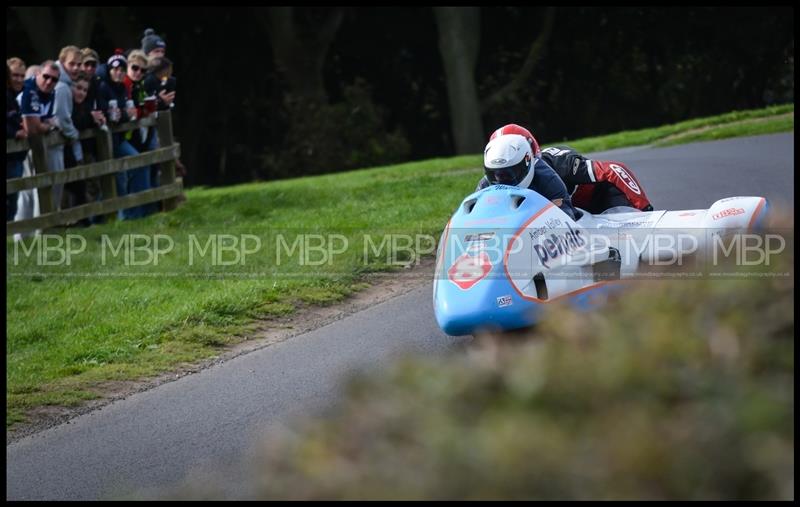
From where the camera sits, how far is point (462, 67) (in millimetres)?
24062

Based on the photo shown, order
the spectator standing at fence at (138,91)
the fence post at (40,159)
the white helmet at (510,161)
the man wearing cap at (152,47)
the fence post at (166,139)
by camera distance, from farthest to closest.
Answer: the fence post at (166,139) < the man wearing cap at (152,47) < the spectator standing at fence at (138,91) < the fence post at (40,159) < the white helmet at (510,161)

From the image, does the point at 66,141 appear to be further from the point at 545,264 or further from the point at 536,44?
the point at 536,44

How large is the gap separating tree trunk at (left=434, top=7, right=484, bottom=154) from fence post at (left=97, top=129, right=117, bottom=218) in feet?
36.7

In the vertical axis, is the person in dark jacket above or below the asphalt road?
above

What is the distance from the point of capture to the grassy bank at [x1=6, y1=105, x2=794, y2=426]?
8.70 meters

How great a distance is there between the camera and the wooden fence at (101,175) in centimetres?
1255

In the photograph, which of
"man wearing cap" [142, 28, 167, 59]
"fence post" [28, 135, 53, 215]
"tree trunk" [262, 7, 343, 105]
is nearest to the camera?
"fence post" [28, 135, 53, 215]

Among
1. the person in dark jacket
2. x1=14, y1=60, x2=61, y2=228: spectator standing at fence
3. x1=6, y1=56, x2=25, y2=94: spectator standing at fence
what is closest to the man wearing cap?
x1=14, y1=60, x2=61, y2=228: spectator standing at fence

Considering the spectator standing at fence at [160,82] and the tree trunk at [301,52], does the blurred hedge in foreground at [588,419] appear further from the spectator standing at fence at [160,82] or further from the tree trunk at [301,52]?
the tree trunk at [301,52]

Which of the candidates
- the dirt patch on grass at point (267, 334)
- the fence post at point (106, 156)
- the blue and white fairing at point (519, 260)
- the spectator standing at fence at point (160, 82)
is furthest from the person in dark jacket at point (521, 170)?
the spectator standing at fence at point (160, 82)

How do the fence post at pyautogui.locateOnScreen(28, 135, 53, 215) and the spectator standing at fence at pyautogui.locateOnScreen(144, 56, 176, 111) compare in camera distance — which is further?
the spectator standing at fence at pyautogui.locateOnScreen(144, 56, 176, 111)

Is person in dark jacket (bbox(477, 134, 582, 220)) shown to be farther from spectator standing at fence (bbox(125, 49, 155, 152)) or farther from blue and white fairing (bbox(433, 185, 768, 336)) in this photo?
spectator standing at fence (bbox(125, 49, 155, 152))

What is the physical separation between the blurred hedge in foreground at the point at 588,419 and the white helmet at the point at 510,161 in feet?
15.3

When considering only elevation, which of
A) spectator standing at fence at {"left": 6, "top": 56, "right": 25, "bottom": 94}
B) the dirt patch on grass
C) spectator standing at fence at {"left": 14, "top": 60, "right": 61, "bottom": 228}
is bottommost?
the dirt patch on grass
